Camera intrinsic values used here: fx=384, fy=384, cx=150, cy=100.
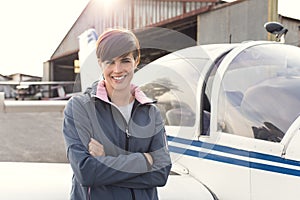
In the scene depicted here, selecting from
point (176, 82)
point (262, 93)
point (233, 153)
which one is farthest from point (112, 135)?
point (176, 82)

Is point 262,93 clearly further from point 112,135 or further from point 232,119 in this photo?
point 112,135

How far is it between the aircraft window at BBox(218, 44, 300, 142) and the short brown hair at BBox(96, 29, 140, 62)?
109 centimetres

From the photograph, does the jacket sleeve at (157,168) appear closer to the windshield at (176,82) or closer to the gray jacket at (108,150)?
the gray jacket at (108,150)

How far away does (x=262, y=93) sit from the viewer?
2475mm

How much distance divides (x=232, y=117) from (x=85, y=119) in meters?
1.24

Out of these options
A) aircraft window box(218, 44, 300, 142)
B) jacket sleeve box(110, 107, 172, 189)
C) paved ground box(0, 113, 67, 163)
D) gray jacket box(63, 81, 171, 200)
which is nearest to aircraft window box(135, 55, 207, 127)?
aircraft window box(218, 44, 300, 142)

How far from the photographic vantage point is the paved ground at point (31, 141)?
7.03 meters

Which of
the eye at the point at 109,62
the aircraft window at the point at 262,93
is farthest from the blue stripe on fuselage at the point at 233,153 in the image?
the eye at the point at 109,62

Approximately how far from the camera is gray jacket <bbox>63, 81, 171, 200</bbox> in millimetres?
1616

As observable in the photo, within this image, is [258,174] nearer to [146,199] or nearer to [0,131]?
[146,199]

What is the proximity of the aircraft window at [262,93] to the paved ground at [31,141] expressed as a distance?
465 cm

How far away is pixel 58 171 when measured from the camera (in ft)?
9.86

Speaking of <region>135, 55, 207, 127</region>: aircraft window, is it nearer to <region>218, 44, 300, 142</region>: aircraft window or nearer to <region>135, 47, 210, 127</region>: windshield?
<region>135, 47, 210, 127</region>: windshield

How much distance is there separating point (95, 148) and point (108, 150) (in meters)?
0.07
